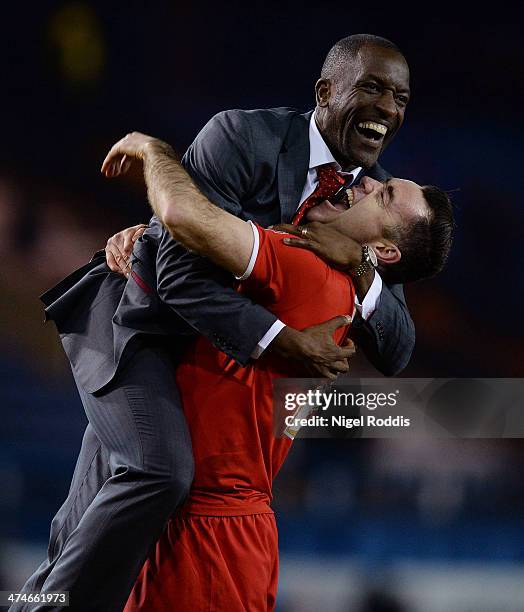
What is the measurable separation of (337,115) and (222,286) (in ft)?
Answer: 1.78

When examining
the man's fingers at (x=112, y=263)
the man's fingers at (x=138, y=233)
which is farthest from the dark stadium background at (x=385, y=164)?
the man's fingers at (x=112, y=263)

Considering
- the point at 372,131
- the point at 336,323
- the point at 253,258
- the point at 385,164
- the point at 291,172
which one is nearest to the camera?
the point at 253,258

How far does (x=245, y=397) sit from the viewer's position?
5.88 ft

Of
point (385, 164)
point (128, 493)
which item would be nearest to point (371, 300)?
point (128, 493)

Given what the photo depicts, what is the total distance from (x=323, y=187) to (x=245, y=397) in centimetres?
51

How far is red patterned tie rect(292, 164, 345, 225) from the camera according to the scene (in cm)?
198

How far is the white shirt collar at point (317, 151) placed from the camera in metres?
2.03

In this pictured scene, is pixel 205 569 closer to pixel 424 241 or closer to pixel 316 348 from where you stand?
pixel 316 348

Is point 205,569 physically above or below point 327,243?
below

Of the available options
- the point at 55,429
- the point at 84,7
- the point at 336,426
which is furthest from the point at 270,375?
the point at 84,7

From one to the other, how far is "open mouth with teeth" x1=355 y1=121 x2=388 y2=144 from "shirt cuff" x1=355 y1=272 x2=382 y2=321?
0.32 m

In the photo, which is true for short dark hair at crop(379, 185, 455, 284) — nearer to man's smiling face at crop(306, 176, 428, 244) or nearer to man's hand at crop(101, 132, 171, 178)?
man's smiling face at crop(306, 176, 428, 244)

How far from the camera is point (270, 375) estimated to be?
182 centimetres

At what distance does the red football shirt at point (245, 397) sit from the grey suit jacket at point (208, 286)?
0.25 ft
